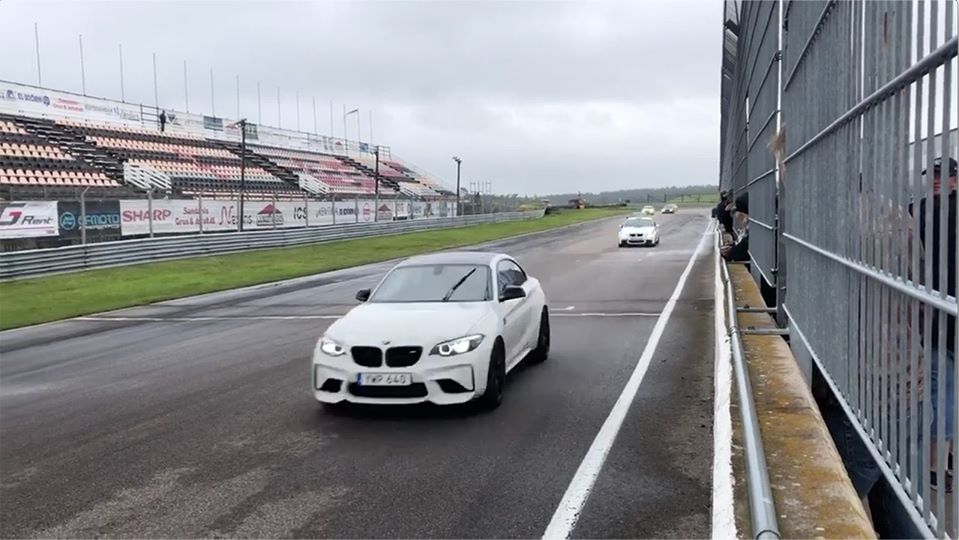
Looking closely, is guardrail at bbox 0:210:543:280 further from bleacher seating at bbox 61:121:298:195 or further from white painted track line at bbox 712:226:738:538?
white painted track line at bbox 712:226:738:538

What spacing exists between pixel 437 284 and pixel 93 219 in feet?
69.3

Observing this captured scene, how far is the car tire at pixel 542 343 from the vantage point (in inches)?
386

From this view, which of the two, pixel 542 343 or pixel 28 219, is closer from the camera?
pixel 542 343

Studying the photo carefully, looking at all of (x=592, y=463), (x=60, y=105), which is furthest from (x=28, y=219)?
(x=60, y=105)

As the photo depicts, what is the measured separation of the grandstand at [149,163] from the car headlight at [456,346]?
69.0 ft

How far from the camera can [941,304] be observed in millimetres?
2227

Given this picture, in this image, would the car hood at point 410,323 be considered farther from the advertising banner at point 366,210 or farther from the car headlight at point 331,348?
the advertising banner at point 366,210

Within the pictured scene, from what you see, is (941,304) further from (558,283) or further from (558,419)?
(558,283)

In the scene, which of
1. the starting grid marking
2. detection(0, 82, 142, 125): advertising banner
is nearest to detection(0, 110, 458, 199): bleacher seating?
detection(0, 82, 142, 125): advertising banner

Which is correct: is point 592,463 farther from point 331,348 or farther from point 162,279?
point 162,279

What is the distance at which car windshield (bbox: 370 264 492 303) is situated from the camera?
27.9ft

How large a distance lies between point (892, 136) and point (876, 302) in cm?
68

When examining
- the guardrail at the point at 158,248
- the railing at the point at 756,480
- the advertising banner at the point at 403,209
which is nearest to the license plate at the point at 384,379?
→ the railing at the point at 756,480

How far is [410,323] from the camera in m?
7.60
